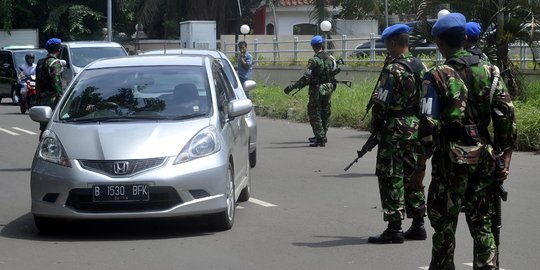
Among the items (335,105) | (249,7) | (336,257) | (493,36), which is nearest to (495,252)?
(336,257)

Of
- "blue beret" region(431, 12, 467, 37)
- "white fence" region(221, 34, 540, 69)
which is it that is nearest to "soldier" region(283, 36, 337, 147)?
"white fence" region(221, 34, 540, 69)

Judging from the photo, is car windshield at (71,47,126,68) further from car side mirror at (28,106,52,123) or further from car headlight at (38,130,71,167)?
car headlight at (38,130,71,167)

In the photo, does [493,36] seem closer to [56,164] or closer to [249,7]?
[56,164]

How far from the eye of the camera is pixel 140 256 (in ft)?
26.0

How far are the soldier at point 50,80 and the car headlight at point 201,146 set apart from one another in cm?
569

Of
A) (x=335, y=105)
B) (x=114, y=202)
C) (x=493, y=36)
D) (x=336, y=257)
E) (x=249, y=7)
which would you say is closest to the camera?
(x=336, y=257)

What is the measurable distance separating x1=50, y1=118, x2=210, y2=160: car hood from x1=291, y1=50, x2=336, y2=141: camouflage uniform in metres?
7.38

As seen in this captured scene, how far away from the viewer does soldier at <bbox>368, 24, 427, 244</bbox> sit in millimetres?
7992

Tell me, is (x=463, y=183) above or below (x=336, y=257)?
above

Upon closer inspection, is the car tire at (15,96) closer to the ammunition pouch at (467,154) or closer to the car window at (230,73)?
the car window at (230,73)

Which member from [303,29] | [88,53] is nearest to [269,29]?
[303,29]

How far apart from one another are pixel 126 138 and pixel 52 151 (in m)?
0.68

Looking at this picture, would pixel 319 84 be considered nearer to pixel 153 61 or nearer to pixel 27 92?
pixel 153 61

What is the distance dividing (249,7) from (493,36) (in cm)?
3067
